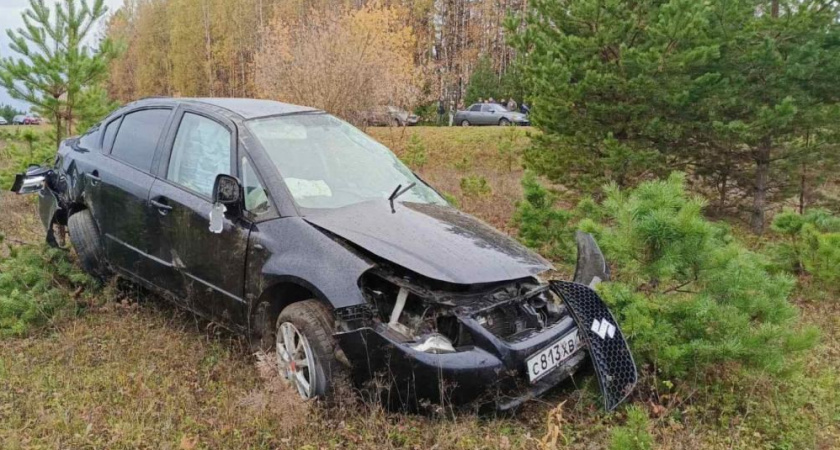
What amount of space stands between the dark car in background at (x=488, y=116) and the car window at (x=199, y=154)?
2425cm

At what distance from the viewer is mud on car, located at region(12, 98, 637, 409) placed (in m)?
2.96

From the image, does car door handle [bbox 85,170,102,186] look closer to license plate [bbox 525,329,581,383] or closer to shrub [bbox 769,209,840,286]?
license plate [bbox 525,329,581,383]

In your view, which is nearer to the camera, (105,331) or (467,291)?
(467,291)

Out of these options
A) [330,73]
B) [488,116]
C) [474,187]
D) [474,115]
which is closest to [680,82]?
[474,187]

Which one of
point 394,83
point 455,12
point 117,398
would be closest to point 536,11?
point 117,398

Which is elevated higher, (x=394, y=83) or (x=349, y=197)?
(x=394, y=83)

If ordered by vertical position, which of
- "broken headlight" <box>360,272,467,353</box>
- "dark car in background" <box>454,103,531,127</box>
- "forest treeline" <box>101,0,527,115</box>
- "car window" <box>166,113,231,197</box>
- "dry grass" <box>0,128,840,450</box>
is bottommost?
"dry grass" <box>0,128,840,450</box>

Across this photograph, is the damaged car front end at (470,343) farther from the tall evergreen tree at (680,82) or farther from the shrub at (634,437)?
the tall evergreen tree at (680,82)

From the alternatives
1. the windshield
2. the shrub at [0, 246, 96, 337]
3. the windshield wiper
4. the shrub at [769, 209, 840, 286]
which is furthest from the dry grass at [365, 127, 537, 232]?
the shrub at [0, 246, 96, 337]

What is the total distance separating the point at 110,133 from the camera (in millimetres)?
4805

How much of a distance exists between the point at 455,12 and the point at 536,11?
31947mm

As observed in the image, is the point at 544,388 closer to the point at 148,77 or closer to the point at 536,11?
the point at 536,11

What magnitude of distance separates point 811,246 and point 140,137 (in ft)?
19.8

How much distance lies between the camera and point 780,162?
914 cm
